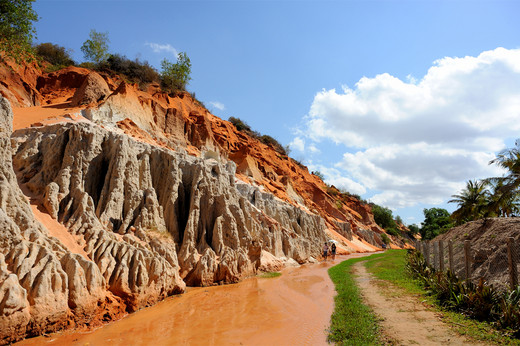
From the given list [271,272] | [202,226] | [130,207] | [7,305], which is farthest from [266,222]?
[7,305]

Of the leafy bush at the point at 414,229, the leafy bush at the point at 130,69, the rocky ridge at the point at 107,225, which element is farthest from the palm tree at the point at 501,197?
the leafy bush at the point at 414,229

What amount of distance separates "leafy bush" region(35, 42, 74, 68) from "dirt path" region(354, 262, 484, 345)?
1881 inches

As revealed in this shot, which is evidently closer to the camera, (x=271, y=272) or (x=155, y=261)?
(x=155, y=261)

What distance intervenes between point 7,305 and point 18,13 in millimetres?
20476

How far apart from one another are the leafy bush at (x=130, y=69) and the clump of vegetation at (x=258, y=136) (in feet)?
72.5

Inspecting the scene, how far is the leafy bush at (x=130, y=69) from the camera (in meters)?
42.6

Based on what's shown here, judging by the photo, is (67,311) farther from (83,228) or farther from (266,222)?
(266,222)

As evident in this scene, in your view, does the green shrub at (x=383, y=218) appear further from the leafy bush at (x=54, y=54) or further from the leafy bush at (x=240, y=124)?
the leafy bush at (x=54, y=54)

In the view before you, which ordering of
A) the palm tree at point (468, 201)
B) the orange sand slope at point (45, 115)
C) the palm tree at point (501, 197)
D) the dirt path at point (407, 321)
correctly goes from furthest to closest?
the palm tree at point (468, 201) < the orange sand slope at point (45, 115) < the palm tree at point (501, 197) < the dirt path at point (407, 321)

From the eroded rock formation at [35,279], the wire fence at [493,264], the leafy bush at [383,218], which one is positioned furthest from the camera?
the leafy bush at [383,218]

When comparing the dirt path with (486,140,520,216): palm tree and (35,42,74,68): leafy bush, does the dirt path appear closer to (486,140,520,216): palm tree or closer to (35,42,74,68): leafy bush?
(486,140,520,216): palm tree

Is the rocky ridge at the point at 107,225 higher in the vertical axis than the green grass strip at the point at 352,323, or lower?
higher

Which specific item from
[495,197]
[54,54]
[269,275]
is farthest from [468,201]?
[54,54]

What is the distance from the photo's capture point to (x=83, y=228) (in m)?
10.8
